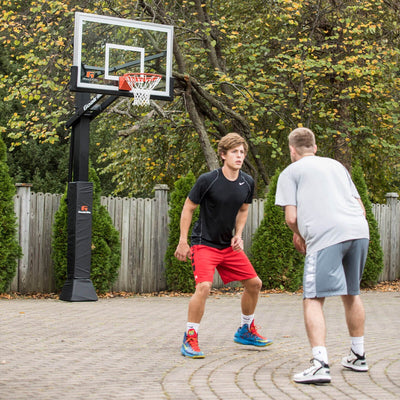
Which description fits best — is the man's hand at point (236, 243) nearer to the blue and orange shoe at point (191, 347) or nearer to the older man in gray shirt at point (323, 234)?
the blue and orange shoe at point (191, 347)

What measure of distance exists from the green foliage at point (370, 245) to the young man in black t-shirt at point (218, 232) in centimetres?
951

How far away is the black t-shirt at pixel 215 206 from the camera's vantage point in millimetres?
6262

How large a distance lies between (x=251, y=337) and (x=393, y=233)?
37.9 ft

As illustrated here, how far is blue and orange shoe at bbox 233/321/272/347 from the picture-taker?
650 cm

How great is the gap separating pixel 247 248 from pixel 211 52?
17.9 ft

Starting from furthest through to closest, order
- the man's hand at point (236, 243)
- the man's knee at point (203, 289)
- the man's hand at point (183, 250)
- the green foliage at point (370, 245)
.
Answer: the green foliage at point (370, 245)
the man's hand at point (236, 243)
the man's hand at point (183, 250)
the man's knee at point (203, 289)

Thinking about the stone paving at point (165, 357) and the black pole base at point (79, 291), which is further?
the black pole base at point (79, 291)

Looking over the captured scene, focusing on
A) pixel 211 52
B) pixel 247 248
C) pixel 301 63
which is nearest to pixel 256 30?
pixel 211 52

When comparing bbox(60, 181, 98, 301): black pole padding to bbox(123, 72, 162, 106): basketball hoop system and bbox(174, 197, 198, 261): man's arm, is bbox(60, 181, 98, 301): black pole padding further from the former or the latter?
bbox(174, 197, 198, 261): man's arm

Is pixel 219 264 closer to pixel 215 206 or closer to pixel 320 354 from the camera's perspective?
pixel 215 206

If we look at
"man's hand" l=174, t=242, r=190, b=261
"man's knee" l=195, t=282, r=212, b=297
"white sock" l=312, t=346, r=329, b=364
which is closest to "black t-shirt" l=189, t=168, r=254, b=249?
"man's hand" l=174, t=242, r=190, b=261

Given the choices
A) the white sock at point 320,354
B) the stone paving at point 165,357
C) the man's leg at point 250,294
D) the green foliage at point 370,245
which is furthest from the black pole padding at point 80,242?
the white sock at point 320,354

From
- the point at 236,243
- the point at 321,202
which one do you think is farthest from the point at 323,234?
the point at 236,243

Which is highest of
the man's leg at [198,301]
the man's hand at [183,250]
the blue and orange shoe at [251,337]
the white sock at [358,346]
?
the man's hand at [183,250]
